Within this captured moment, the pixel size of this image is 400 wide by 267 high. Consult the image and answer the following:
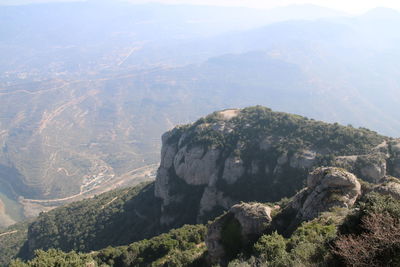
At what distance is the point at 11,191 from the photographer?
166875mm

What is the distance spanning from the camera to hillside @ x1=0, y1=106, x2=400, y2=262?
186 ft

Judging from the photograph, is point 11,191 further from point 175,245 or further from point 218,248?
point 218,248

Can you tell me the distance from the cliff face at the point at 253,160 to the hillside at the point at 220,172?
16 cm

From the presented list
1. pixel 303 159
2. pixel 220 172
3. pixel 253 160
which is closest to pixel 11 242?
pixel 220 172

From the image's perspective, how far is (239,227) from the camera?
29.6m

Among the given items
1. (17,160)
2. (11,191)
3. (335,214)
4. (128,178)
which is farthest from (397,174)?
(17,160)

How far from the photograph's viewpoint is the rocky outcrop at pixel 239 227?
95.3 feet

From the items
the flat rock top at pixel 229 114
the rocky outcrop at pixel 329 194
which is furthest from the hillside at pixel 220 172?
the rocky outcrop at pixel 329 194

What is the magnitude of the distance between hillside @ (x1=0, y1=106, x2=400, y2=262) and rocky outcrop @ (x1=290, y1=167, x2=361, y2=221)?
2351cm

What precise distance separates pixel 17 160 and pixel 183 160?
583 ft

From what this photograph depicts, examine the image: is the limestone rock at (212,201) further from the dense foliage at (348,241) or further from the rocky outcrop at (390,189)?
the rocky outcrop at (390,189)

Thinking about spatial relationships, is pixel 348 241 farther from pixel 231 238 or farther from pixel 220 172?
pixel 220 172

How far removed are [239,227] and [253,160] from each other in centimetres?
3595

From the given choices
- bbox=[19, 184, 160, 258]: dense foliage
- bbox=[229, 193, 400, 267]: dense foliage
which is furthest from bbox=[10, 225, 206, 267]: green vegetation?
bbox=[19, 184, 160, 258]: dense foliage
